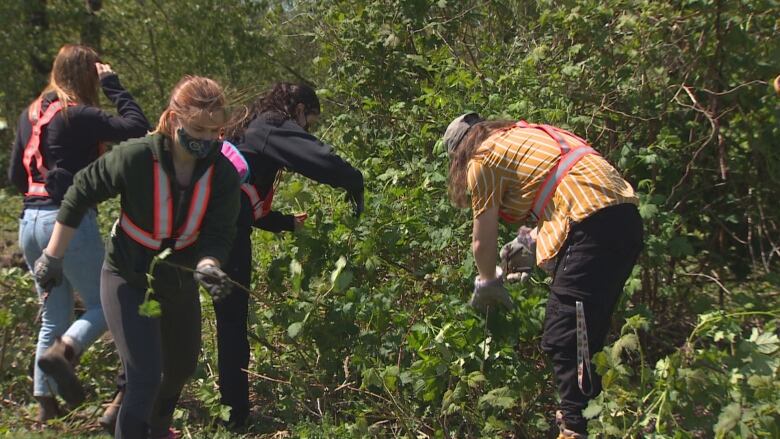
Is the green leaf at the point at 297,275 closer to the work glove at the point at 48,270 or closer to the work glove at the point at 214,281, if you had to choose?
the work glove at the point at 214,281

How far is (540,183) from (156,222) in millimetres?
1422

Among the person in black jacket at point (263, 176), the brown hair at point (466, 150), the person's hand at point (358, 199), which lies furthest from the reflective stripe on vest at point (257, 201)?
the brown hair at point (466, 150)

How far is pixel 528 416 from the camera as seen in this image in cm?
354

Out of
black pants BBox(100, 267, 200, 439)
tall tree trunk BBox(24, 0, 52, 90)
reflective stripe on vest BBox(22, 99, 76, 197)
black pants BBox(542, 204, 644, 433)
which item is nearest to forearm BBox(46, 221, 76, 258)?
black pants BBox(100, 267, 200, 439)

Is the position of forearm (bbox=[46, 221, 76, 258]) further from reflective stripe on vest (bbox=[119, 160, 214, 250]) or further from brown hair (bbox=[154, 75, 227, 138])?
brown hair (bbox=[154, 75, 227, 138])

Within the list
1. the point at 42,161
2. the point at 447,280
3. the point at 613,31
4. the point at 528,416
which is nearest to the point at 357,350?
the point at 447,280

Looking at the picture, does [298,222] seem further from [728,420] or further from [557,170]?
[728,420]

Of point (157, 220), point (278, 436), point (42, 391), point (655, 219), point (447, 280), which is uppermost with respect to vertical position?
point (157, 220)

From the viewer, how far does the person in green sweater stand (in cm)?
295

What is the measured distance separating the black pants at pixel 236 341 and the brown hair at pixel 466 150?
3.62ft

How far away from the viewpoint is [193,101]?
2.96 m

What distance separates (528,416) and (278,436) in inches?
46.2

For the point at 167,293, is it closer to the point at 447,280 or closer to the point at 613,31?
the point at 447,280

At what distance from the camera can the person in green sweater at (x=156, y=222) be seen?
2951 mm
